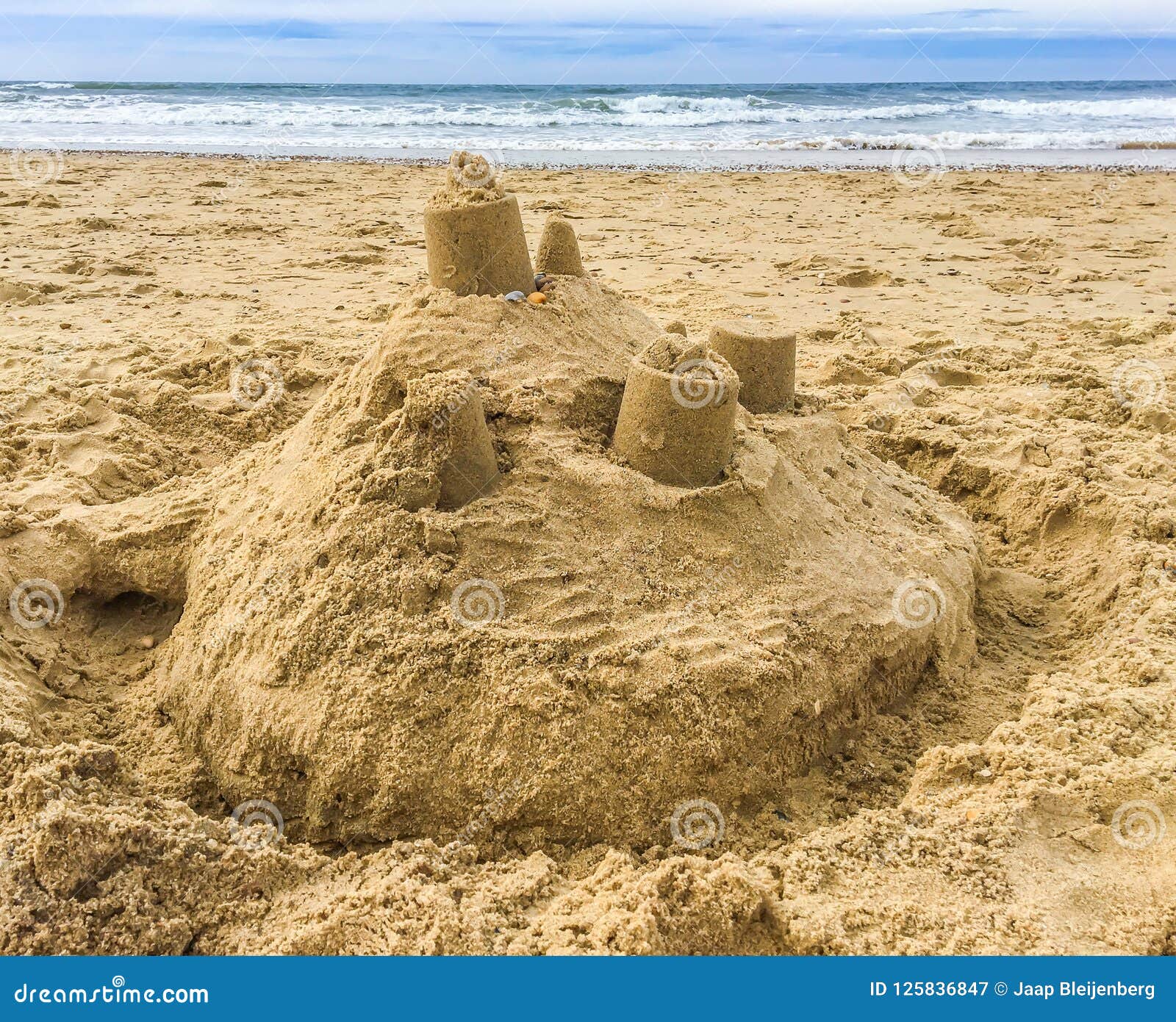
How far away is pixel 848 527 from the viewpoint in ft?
8.93

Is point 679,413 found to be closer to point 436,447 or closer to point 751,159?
point 436,447

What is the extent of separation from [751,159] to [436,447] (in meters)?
11.2

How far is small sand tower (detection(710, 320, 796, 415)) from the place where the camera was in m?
3.08

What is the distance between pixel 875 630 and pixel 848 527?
403 millimetres

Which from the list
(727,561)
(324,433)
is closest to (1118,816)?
(727,561)

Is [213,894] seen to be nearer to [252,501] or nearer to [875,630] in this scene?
[252,501]

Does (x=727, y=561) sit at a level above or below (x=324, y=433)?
below
